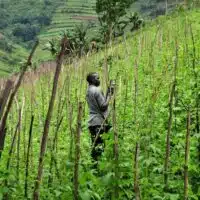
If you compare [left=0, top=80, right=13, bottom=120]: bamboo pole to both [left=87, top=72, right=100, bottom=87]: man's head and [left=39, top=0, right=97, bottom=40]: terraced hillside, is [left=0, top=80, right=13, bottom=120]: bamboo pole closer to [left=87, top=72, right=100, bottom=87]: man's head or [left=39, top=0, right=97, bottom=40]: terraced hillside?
[left=87, top=72, right=100, bottom=87]: man's head

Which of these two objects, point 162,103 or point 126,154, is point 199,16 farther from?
point 126,154

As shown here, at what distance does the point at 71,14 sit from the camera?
134 m

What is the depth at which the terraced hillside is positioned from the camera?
434 feet

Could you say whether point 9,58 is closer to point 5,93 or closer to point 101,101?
point 101,101

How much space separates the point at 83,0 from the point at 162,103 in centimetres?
14464

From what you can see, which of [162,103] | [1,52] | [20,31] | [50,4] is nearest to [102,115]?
[162,103]

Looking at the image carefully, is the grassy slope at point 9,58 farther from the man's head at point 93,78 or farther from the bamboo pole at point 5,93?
the bamboo pole at point 5,93

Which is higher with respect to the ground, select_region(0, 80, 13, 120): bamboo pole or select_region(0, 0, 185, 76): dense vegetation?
select_region(0, 0, 185, 76): dense vegetation

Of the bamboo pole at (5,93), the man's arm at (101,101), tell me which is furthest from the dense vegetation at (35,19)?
the bamboo pole at (5,93)

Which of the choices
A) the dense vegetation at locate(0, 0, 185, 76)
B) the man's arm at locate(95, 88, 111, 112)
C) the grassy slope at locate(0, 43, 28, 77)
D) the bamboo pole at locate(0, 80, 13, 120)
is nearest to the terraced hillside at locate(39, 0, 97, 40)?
the dense vegetation at locate(0, 0, 185, 76)

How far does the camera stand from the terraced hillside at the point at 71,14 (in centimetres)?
13225

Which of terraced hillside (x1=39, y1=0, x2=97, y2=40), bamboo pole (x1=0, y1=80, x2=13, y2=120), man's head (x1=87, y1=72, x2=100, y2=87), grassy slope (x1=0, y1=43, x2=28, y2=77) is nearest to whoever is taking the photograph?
bamboo pole (x1=0, y1=80, x2=13, y2=120)

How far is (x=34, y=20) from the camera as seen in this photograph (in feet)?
501

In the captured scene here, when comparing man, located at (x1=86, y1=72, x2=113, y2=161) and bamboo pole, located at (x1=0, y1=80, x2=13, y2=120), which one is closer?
bamboo pole, located at (x1=0, y1=80, x2=13, y2=120)
